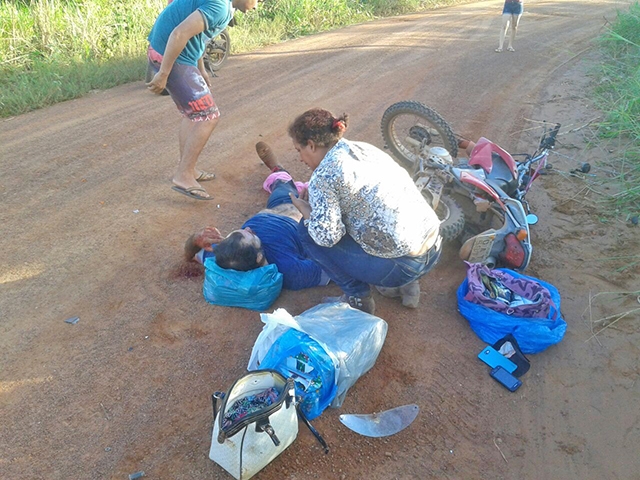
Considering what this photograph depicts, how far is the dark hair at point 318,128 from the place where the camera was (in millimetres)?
2510

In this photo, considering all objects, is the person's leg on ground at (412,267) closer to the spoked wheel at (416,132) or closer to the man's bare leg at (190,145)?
the spoked wheel at (416,132)

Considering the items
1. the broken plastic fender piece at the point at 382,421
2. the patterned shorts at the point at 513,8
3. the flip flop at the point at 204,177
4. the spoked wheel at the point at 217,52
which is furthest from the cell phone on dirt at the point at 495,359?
the patterned shorts at the point at 513,8

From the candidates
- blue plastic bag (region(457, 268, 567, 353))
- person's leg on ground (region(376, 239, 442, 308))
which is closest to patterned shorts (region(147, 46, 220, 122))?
person's leg on ground (region(376, 239, 442, 308))

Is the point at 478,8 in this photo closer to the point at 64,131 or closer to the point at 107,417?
the point at 64,131

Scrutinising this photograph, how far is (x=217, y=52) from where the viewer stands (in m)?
7.79

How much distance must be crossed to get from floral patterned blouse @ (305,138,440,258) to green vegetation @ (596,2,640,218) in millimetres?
2643

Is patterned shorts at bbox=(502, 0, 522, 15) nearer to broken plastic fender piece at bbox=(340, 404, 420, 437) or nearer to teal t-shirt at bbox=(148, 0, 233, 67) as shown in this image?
teal t-shirt at bbox=(148, 0, 233, 67)

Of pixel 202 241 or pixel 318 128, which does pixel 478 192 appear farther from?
pixel 202 241

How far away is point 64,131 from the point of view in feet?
18.2

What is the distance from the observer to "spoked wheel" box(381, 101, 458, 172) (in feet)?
14.1

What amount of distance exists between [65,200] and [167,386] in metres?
2.46

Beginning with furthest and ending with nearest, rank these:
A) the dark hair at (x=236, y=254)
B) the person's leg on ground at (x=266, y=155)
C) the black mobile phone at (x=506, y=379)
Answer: the person's leg on ground at (x=266, y=155) → the dark hair at (x=236, y=254) → the black mobile phone at (x=506, y=379)

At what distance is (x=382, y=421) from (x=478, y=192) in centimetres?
192

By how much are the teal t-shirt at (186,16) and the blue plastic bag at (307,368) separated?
258 centimetres
